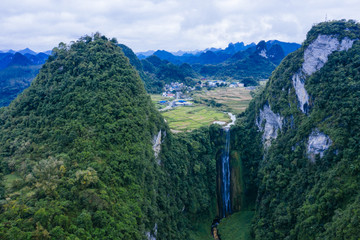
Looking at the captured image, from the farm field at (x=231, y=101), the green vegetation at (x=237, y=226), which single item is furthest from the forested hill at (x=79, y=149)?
the farm field at (x=231, y=101)

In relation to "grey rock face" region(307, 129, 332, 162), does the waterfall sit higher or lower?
lower

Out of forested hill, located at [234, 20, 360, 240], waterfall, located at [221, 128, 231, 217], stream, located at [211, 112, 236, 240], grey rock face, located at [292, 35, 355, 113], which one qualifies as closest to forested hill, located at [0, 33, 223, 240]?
stream, located at [211, 112, 236, 240]

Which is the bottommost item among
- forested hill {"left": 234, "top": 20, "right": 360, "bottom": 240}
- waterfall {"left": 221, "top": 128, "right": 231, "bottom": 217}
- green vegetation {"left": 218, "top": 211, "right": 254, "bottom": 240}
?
green vegetation {"left": 218, "top": 211, "right": 254, "bottom": 240}

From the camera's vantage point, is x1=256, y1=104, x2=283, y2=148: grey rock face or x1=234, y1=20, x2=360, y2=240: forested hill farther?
x1=256, y1=104, x2=283, y2=148: grey rock face

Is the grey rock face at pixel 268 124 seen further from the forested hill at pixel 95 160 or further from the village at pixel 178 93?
the village at pixel 178 93

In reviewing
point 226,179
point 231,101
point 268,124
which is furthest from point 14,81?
point 268,124

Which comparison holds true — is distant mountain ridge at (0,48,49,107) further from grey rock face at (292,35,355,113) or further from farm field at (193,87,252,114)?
grey rock face at (292,35,355,113)

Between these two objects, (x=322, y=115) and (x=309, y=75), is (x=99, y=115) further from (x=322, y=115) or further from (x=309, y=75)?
(x=309, y=75)
